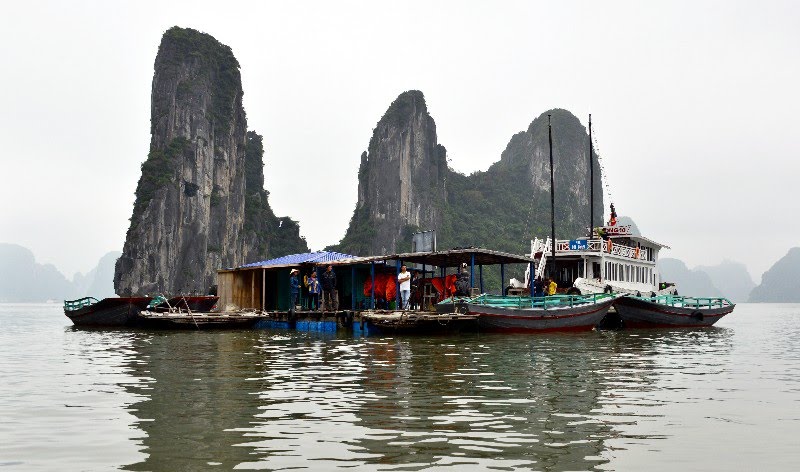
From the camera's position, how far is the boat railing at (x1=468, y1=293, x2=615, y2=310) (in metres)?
23.8

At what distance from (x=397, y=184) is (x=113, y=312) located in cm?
9164

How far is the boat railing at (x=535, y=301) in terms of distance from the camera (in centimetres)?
2384

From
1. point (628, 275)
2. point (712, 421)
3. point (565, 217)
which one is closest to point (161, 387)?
point (712, 421)

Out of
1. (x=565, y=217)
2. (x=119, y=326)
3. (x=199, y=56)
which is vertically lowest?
(x=119, y=326)

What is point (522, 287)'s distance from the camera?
104 feet

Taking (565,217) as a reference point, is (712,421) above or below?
below

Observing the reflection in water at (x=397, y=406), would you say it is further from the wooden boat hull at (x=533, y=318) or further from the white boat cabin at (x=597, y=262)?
the white boat cabin at (x=597, y=262)

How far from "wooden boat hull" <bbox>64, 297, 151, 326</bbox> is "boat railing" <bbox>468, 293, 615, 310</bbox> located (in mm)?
16369

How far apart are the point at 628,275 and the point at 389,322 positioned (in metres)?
17.1

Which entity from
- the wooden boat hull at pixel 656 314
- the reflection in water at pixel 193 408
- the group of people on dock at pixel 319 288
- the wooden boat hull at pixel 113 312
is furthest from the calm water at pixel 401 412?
the wooden boat hull at pixel 113 312

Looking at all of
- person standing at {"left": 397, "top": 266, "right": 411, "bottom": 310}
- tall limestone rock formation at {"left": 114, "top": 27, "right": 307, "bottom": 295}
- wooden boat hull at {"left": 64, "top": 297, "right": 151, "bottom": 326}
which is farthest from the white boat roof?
tall limestone rock formation at {"left": 114, "top": 27, "right": 307, "bottom": 295}

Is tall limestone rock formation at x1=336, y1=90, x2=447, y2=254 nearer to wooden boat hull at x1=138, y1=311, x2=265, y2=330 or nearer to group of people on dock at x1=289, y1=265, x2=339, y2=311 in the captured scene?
group of people on dock at x1=289, y1=265, x2=339, y2=311

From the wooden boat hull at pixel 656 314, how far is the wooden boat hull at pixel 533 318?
4.33m

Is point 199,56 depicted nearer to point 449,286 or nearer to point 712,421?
point 449,286
